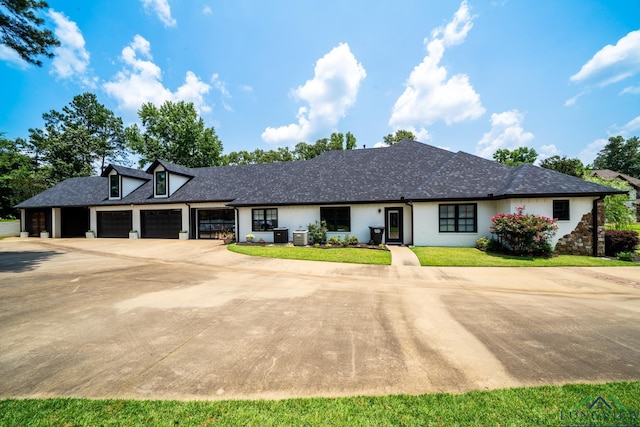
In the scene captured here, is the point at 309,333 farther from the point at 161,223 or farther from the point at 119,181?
the point at 119,181

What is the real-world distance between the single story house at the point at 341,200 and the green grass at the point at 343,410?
1190 centimetres

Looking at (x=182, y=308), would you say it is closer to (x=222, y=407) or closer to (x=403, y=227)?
(x=222, y=407)

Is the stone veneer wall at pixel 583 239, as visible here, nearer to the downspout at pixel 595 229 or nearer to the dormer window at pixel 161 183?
the downspout at pixel 595 229

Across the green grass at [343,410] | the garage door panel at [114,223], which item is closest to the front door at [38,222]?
the garage door panel at [114,223]

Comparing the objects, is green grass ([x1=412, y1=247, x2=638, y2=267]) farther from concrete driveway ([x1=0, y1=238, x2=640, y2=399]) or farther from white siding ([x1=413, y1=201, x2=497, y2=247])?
white siding ([x1=413, y1=201, x2=497, y2=247])

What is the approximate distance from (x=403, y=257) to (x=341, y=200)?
555 cm

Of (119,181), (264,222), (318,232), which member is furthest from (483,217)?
(119,181)

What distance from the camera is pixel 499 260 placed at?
10711 mm

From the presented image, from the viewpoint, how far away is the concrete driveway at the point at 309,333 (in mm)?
3227

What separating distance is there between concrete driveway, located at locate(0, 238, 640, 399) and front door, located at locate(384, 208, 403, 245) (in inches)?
272

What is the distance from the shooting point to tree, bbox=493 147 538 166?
39656 mm

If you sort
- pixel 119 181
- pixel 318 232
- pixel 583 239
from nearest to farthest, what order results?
pixel 583 239, pixel 318 232, pixel 119 181

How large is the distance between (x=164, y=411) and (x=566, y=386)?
4.71 m

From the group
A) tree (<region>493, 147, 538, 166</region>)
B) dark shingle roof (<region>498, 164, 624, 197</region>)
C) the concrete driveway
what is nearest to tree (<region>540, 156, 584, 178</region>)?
tree (<region>493, 147, 538, 166</region>)
